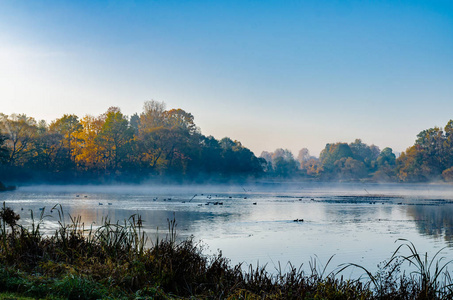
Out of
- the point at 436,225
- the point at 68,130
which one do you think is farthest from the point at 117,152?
the point at 436,225

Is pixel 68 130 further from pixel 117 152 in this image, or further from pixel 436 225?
pixel 436 225

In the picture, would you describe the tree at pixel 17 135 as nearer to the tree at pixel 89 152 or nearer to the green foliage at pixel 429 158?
the tree at pixel 89 152

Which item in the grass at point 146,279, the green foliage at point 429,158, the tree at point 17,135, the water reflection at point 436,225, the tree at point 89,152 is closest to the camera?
the grass at point 146,279

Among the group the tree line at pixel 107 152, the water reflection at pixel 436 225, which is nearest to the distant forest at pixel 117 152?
the tree line at pixel 107 152

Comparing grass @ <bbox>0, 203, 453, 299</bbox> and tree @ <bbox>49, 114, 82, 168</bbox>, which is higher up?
tree @ <bbox>49, 114, 82, 168</bbox>

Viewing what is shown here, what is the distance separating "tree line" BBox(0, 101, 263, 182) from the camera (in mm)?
77375

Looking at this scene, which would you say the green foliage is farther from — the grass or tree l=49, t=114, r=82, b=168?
the grass

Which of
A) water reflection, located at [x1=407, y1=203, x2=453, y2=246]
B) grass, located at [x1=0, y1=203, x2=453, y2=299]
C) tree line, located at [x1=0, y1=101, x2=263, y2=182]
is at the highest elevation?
tree line, located at [x1=0, y1=101, x2=263, y2=182]

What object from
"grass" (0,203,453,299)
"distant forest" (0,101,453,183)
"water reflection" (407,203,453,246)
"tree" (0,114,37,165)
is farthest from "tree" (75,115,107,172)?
"grass" (0,203,453,299)

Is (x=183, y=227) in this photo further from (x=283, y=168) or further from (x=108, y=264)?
(x=283, y=168)

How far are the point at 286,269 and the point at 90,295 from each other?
6658 mm

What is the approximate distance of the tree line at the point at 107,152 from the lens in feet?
254

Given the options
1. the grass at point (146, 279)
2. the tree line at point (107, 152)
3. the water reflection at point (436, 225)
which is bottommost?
the water reflection at point (436, 225)

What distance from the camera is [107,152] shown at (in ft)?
292
